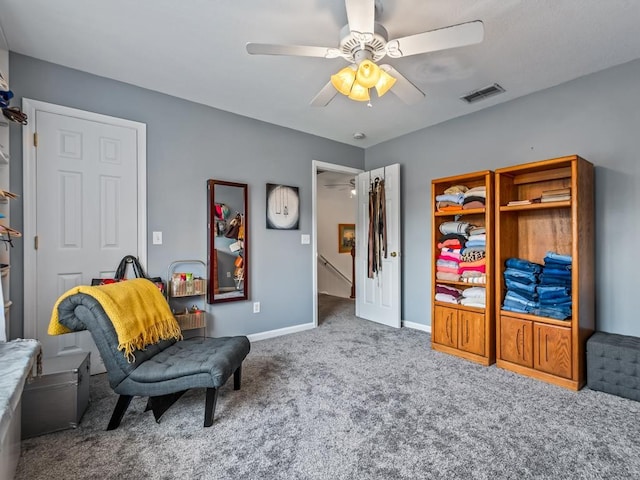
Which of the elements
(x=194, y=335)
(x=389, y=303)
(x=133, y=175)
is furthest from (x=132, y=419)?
(x=389, y=303)

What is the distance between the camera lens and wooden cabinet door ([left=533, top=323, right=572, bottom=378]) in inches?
96.3

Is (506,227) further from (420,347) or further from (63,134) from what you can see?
(63,134)

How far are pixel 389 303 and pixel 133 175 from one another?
3.22 meters

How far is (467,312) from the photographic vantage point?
3051 millimetres

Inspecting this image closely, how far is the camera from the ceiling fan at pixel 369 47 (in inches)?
63.1

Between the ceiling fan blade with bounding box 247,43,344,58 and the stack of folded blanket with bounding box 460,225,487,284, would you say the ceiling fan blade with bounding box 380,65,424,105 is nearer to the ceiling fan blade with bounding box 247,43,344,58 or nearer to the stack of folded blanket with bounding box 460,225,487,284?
the ceiling fan blade with bounding box 247,43,344,58

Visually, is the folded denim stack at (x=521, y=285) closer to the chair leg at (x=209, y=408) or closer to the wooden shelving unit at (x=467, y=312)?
the wooden shelving unit at (x=467, y=312)

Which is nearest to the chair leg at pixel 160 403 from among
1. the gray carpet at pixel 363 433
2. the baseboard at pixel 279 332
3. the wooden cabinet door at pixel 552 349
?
the gray carpet at pixel 363 433

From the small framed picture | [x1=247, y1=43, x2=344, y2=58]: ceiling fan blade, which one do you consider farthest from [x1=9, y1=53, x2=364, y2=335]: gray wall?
the small framed picture

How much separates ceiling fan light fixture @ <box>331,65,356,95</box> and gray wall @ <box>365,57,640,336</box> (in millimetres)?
2064

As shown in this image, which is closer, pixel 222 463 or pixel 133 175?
pixel 222 463

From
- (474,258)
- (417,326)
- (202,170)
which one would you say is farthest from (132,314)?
(417,326)

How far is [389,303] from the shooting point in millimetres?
4234

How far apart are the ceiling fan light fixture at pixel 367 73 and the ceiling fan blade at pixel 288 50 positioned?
15 cm
